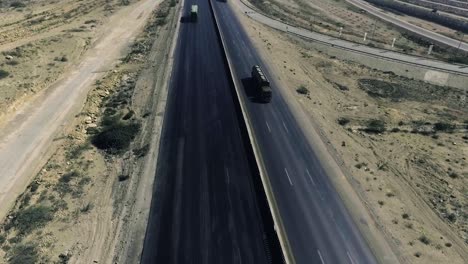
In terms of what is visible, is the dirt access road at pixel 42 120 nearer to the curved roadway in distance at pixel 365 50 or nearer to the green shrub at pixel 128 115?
the green shrub at pixel 128 115

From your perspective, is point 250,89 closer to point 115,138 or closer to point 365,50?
point 115,138

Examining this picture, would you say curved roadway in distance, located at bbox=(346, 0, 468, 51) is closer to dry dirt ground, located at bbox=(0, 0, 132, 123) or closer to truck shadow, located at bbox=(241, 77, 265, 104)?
truck shadow, located at bbox=(241, 77, 265, 104)

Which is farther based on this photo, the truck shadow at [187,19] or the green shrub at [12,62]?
the truck shadow at [187,19]

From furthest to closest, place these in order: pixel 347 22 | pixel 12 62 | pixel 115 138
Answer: pixel 347 22 < pixel 12 62 < pixel 115 138

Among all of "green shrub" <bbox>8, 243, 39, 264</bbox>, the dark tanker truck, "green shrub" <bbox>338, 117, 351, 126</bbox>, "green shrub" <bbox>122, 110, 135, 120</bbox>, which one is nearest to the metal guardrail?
the dark tanker truck

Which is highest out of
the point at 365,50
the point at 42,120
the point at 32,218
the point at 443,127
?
the point at 365,50

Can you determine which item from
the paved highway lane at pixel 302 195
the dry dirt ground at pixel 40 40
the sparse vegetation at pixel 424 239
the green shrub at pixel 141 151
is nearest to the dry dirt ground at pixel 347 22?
the paved highway lane at pixel 302 195

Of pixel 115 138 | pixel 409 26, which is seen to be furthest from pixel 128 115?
pixel 409 26
